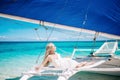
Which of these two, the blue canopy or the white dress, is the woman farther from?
the blue canopy

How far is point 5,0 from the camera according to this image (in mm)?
3221

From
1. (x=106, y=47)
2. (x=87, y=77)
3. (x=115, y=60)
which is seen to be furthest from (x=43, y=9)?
(x=106, y=47)

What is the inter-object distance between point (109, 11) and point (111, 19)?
11cm

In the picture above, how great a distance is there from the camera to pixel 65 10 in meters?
3.26

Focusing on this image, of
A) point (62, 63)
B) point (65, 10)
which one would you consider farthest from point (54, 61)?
point (65, 10)

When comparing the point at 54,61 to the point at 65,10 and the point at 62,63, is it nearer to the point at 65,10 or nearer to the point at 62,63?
the point at 62,63

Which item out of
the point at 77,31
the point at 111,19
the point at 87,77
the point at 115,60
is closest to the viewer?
the point at 111,19

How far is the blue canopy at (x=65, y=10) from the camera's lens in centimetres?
319

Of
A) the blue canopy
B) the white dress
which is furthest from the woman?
the blue canopy

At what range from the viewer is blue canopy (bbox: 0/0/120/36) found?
10.5ft

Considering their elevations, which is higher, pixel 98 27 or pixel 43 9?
pixel 43 9

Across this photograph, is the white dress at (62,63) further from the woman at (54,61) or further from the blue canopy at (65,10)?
the blue canopy at (65,10)

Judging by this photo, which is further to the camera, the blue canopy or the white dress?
the white dress

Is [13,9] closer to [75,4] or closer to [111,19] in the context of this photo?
[75,4]
